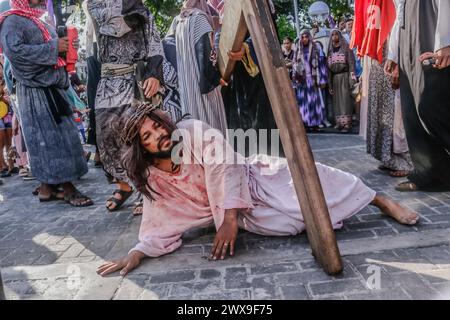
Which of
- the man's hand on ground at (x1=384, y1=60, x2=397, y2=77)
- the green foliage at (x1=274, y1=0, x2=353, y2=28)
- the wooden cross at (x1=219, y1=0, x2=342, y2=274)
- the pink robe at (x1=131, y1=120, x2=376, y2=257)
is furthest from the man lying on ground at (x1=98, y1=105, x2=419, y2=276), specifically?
the green foliage at (x1=274, y1=0, x2=353, y2=28)

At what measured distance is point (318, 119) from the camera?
27.3 ft

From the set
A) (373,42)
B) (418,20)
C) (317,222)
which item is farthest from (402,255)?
(373,42)

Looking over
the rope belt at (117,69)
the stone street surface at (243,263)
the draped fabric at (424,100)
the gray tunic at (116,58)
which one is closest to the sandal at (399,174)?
the draped fabric at (424,100)

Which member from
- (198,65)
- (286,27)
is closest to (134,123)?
(198,65)

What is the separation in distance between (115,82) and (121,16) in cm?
54

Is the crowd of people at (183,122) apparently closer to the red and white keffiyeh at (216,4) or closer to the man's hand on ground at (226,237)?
the man's hand on ground at (226,237)

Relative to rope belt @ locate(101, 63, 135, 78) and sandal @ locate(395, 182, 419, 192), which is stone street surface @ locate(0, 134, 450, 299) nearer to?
sandal @ locate(395, 182, 419, 192)

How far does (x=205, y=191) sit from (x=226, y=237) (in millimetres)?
365

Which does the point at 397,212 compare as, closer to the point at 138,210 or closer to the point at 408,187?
the point at 408,187

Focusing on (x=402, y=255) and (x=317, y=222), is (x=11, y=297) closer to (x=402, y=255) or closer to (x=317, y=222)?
(x=317, y=222)

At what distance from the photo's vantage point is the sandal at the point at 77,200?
158 inches

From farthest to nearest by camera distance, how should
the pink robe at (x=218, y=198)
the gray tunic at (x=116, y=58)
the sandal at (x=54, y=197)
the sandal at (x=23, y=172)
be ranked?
the sandal at (x=23, y=172)
the sandal at (x=54, y=197)
the gray tunic at (x=116, y=58)
the pink robe at (x=218, y=198)

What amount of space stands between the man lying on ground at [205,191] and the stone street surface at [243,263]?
106 mm

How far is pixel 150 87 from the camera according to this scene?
3.42 metres
